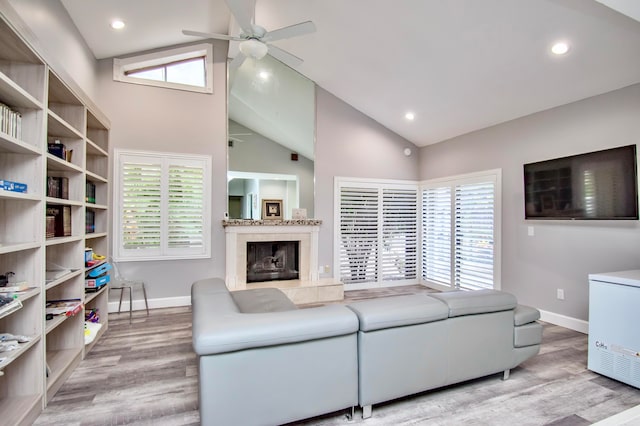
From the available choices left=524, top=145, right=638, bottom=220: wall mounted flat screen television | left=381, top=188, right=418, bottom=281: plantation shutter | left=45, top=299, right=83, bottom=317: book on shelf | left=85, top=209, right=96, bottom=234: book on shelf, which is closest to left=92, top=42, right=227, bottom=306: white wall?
left=85, top=209, right=96, bottom=234: book on shelf

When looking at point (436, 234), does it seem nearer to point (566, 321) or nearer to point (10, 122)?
point (566, 321)

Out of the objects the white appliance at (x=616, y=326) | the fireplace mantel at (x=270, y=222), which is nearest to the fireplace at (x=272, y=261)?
the fireplace mantel at (x=270, y=222)

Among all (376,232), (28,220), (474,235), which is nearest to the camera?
(28,220)

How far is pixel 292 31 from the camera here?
282 centimetres

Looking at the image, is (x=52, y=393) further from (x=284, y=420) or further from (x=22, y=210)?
(x=284, y=420)

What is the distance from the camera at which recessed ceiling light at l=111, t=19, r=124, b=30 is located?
137 inches

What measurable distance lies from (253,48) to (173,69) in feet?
6.96

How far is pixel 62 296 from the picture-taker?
2.69m

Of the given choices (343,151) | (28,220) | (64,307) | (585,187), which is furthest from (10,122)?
(585,187)

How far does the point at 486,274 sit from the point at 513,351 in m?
2.39

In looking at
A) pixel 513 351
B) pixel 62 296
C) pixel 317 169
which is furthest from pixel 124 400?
pixel 317 169

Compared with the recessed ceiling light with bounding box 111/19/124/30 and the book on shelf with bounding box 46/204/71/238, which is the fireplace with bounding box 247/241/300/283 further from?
the recessed ceiling light with bounding box 111/19/124/30

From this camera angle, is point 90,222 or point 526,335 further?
point 90,222

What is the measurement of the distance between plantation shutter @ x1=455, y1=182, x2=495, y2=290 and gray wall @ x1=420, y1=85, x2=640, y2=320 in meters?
0.20
